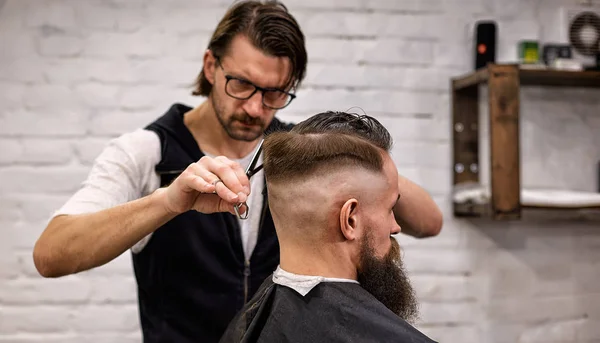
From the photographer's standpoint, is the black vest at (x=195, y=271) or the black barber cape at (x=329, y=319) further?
the black vest at (x=195, y=271)

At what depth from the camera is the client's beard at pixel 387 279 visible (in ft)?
4.32

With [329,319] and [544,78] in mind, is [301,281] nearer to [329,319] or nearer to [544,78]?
[329,319]

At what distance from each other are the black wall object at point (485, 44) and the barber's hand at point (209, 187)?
175cm

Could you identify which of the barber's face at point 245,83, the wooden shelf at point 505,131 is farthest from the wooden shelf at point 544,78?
the barber's face at point 245,83

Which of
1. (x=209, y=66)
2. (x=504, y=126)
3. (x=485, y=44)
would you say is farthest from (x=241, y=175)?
(x=485, y=44)

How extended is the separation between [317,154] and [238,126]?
60cm

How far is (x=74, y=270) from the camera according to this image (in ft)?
5.26

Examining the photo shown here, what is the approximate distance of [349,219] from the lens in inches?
51.2

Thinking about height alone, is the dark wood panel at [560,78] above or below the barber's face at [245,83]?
below

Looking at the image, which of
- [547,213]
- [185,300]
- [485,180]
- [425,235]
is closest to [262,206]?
[185,300]

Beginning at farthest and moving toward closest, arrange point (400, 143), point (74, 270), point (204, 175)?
point (400, 143) < point (74, 270) < point (204, 175)

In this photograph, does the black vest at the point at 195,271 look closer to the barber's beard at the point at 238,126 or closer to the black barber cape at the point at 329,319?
the barber's beard at the point at 238,126

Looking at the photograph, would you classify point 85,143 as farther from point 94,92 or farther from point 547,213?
point 547,213

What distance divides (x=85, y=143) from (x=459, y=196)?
1624 mm
